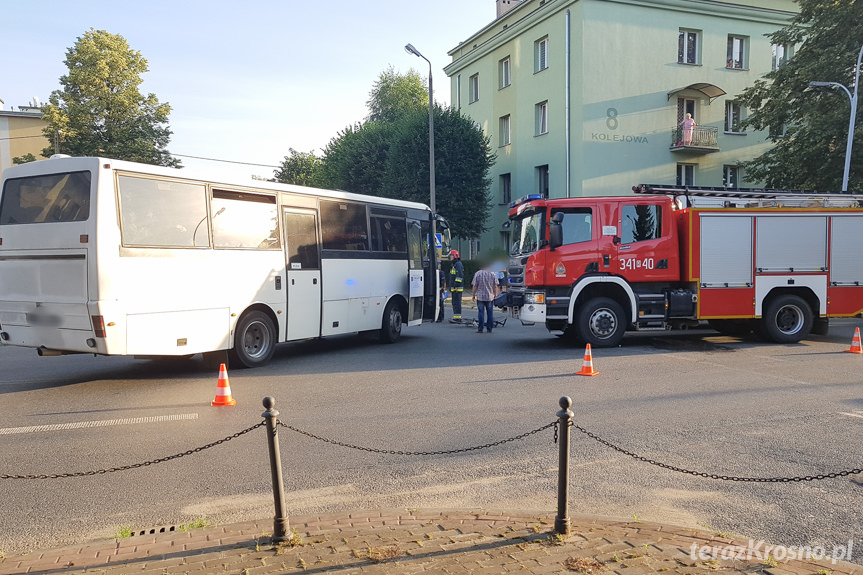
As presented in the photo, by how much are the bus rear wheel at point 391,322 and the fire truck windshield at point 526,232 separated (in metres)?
2.85

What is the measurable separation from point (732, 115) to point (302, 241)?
2813 cm

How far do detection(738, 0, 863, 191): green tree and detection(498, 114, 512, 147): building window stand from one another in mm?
12851

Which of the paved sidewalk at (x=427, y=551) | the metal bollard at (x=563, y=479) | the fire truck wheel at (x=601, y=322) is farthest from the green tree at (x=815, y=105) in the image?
the metal bollard at (x=563, y=479)

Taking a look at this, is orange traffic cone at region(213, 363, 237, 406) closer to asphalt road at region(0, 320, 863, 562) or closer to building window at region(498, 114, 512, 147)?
asphalt road at region(0, 320, 863, 562)

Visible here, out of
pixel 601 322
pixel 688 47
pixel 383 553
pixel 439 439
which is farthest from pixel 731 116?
pixel 383 553

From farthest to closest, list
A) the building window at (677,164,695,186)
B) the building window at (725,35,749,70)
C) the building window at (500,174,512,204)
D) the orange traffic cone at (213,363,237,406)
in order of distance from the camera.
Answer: the building window at (500,174,512,204) < the building window at (725,35,749,70) < the building window at (677,164,695,186) < the orange traffic cone at (213,363,237,406)

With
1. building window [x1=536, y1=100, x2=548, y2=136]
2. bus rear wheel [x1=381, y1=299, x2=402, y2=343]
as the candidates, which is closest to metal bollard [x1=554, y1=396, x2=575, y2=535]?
bus rear wheel [x1=381, y1=299, x2=402, y2=343]

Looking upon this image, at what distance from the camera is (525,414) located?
771 cm

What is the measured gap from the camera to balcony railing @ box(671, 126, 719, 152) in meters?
Answer: 30.9

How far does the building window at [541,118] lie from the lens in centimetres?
3277

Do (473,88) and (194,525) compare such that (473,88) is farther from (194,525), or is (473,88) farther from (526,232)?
(194,525)

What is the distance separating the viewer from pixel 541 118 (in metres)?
33.2

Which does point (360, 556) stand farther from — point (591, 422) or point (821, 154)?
point (821, 154)

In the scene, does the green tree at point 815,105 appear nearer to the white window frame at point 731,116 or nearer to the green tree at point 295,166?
the white window frame at point 731,116
